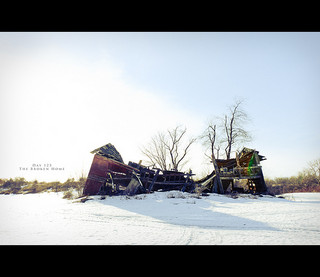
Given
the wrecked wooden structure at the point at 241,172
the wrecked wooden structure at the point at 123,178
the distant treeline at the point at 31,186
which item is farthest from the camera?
the distant treeline at the point at 31,186

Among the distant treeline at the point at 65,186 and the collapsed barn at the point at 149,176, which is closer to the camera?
the collapsed barn at the point at 149,176

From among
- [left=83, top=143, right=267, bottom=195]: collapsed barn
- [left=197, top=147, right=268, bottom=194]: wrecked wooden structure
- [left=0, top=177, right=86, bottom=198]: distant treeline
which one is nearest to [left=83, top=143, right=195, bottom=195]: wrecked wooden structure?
[left=83, top=143, right=267, bottom=195]: collapsed barn

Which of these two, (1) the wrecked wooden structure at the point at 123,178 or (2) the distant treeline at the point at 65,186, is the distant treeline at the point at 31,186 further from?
(1) the wrecked wooden structure at the point at 123,178

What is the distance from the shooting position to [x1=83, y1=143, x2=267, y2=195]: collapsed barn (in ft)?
42.4

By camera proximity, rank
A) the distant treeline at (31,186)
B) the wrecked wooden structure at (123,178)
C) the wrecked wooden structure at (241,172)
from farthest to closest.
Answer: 1. the distant treeline at (31,186)
2. the wrecked wooden structure at (241,172)
3. the wrecked wooden structure at (123,178)

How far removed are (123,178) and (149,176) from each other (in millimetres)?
2462

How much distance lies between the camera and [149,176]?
14.2 metres

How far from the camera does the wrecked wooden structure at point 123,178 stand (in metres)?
12.8

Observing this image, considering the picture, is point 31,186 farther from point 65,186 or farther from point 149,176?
point 149,176

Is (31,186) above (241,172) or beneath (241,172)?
beneath

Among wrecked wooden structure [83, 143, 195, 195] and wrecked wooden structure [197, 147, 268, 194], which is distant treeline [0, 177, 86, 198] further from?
wrecked wooden structure [197, 147, 268, 194]

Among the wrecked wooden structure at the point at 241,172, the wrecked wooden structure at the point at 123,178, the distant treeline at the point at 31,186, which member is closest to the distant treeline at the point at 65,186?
the distant treeline at the point at 31,186

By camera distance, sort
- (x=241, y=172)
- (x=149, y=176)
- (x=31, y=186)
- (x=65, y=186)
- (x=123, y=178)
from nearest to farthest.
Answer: (x=123, y=178)
(x=149, y=176)
(x=241, y=172)
(x=65, y=186)
(x=31, y=186)

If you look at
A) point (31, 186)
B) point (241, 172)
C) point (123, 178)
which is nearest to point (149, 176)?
point (123, 178)
